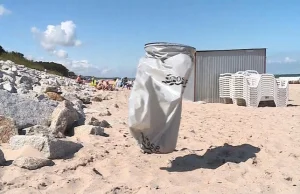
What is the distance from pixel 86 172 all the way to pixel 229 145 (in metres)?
2.12

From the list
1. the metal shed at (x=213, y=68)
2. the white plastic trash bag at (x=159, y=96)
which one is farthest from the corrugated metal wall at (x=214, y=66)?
the white plastic trash bag at (x=159, y=96)

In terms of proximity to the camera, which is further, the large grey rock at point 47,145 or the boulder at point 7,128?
the boulder at point 7,128

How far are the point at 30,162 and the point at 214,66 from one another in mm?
10387

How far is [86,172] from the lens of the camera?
3.52 metres

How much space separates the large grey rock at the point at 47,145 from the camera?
3912 mm

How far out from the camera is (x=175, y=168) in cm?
381

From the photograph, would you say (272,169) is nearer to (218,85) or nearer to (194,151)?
(194,151)

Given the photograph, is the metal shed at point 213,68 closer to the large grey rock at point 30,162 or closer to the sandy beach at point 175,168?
the sandy beach at point 175,168

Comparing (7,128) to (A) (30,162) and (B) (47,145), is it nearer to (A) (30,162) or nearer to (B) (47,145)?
(B) (47,145)

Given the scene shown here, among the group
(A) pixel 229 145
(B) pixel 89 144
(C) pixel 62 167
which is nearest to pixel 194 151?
(A) pixel 229 145

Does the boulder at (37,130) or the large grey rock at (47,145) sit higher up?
the boulder at (37,130)

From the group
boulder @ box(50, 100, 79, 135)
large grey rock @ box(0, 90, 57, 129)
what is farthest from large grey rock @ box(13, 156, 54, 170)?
large grey rock @ box(0, 90, 57, 129)

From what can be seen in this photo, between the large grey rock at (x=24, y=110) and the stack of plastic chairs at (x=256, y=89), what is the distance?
7213 millimetres

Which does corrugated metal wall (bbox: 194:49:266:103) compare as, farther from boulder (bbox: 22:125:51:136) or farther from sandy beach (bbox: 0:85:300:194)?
boulder (bbox: 22:125:51:136)
